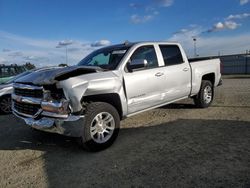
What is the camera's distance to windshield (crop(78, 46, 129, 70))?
553cm

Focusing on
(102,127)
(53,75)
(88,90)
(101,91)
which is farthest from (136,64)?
(53,75)

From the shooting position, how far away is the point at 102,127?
15.9 feet

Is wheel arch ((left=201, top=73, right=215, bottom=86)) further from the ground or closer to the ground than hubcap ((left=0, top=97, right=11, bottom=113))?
further from the ground

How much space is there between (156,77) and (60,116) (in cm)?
240

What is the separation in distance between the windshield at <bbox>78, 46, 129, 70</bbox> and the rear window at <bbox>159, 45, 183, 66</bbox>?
1080mm

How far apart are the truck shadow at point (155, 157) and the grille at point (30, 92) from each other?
1.08 metres

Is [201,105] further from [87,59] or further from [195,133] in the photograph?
[87,59]

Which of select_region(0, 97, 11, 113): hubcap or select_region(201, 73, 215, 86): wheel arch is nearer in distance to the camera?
select_region(201, 73, 215, 86): wheel arch

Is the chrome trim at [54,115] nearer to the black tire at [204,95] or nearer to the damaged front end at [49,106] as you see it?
the damaged front end at [49,106]

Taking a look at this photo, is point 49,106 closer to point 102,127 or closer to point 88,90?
point 88,90

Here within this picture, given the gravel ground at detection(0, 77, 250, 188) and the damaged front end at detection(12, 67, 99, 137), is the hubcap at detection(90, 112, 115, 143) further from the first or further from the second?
the damaged front end at detection(12, 67, 99, 137)

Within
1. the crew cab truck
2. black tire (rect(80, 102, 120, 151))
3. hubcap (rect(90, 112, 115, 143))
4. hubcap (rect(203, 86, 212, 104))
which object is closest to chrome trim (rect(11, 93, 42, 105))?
the crew cab truck

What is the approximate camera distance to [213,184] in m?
3.35

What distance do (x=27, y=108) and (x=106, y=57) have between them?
6.85 ft
